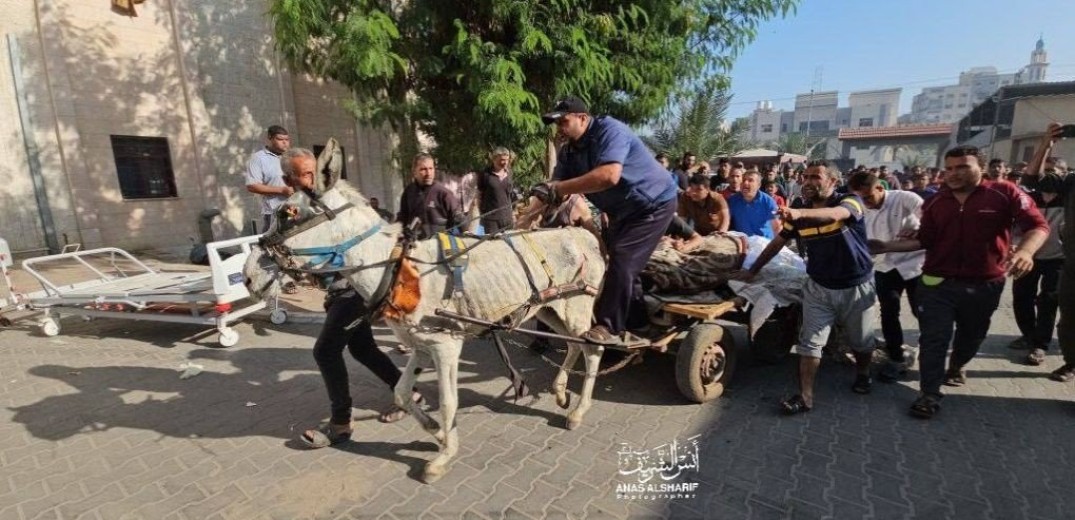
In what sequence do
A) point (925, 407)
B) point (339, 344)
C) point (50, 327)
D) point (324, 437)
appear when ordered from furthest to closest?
point (50, 327)
point (925, 407)
point (324, 437)
point (339, 344)

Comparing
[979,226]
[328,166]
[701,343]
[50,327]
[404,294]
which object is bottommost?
[50,327]

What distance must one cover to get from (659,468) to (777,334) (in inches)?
86.2

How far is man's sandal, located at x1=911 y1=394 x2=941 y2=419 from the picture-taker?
3.78 meters

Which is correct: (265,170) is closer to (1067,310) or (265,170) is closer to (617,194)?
(617,194)

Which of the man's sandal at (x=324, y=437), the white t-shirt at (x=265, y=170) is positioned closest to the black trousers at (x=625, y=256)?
the man's sandal at (x=324, y=437)

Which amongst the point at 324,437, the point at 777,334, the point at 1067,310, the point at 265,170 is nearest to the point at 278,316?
the point at 265,170

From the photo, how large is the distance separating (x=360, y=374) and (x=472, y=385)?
3.70 feet

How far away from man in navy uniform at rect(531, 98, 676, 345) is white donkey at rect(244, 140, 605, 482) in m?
0.18

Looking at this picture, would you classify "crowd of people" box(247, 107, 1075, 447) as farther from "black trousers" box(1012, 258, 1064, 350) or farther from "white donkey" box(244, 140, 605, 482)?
"black trousers" box(1012, 258, 1064, 350)

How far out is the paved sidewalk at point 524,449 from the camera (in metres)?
2.90

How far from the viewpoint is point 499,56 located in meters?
7.11

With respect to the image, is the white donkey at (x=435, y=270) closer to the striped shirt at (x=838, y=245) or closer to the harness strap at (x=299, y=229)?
the harness strap at (x=299, y=229)

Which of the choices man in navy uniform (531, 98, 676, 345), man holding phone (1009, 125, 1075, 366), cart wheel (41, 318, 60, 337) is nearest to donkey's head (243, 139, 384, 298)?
man in navy uniform (531, 98, 676, 345)

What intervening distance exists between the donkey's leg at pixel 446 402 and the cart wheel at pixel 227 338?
355 cm
